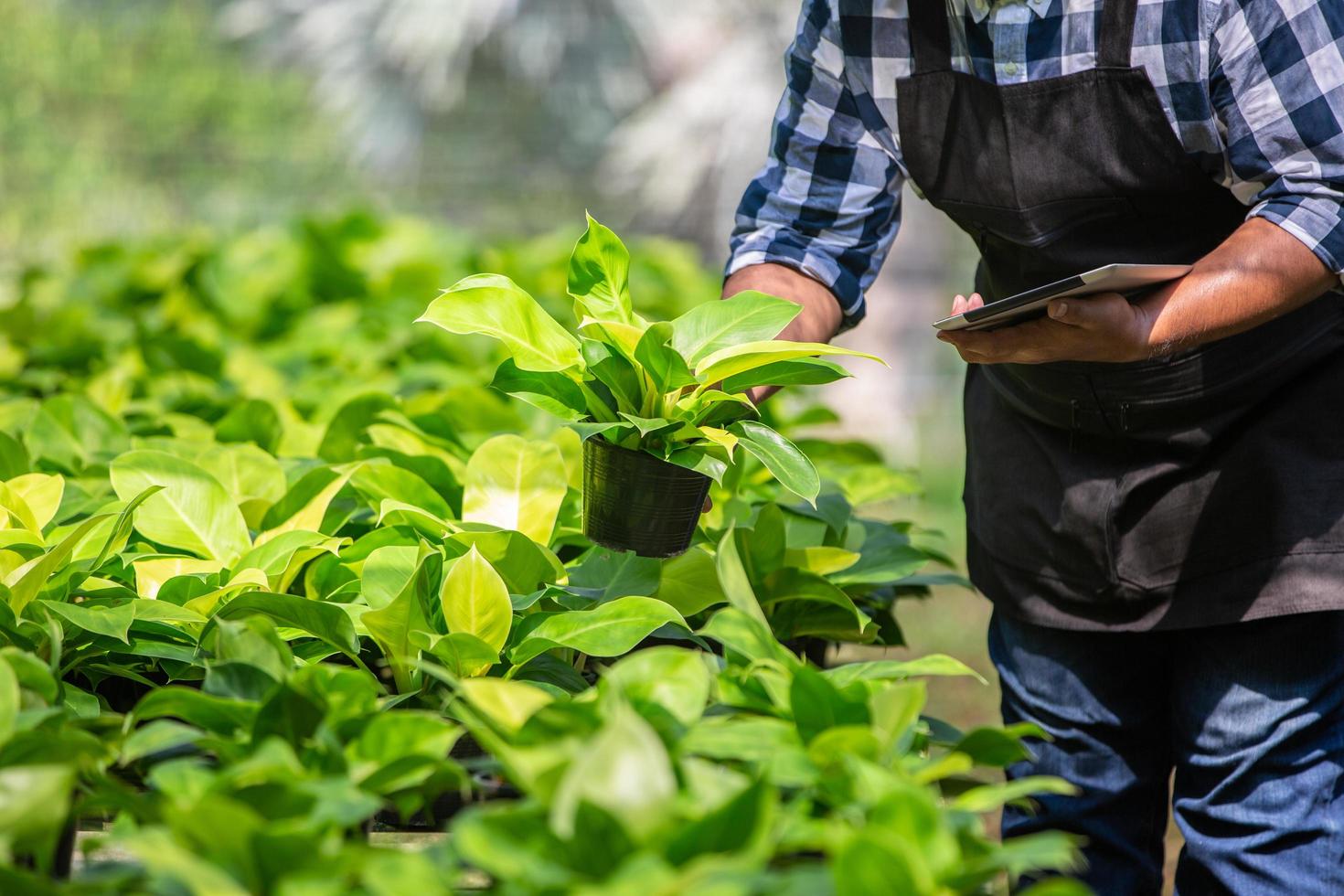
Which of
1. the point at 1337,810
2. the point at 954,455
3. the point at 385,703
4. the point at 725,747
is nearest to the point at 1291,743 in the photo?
the point at 1337,810

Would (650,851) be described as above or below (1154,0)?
below

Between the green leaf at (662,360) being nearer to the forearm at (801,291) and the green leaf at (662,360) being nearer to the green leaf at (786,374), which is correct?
the green leaf at (786,374)

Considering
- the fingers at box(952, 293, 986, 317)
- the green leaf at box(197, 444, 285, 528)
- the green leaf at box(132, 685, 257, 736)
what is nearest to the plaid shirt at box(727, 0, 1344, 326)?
the fingers at box(952, 293, 986, 317)

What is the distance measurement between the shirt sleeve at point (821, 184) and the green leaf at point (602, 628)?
65 centimetres

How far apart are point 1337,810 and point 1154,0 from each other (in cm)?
101

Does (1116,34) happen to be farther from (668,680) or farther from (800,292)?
(668,680)

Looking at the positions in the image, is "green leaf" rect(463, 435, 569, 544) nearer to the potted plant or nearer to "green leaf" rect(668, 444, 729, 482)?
the potted plant

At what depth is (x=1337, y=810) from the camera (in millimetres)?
1641

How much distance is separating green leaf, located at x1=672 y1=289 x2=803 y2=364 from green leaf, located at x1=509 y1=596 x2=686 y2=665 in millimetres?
245

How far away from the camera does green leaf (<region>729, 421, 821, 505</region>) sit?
47.1 inches

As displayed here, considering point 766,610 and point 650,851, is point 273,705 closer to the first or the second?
point 650,851

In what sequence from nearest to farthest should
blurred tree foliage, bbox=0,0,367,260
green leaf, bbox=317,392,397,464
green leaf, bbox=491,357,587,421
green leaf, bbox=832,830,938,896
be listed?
green leaf, bbox=832,830,938,896 → green leaf, bbox=491,357,587,421 → green leaf, bbox=317,392,397,464 → blurred tree foliage, bbox=0,0,367,260

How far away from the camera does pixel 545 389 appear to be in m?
1.27

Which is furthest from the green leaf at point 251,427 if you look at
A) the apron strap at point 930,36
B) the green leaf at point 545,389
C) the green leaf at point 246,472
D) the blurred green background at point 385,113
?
the blurred green background at point 385,113
